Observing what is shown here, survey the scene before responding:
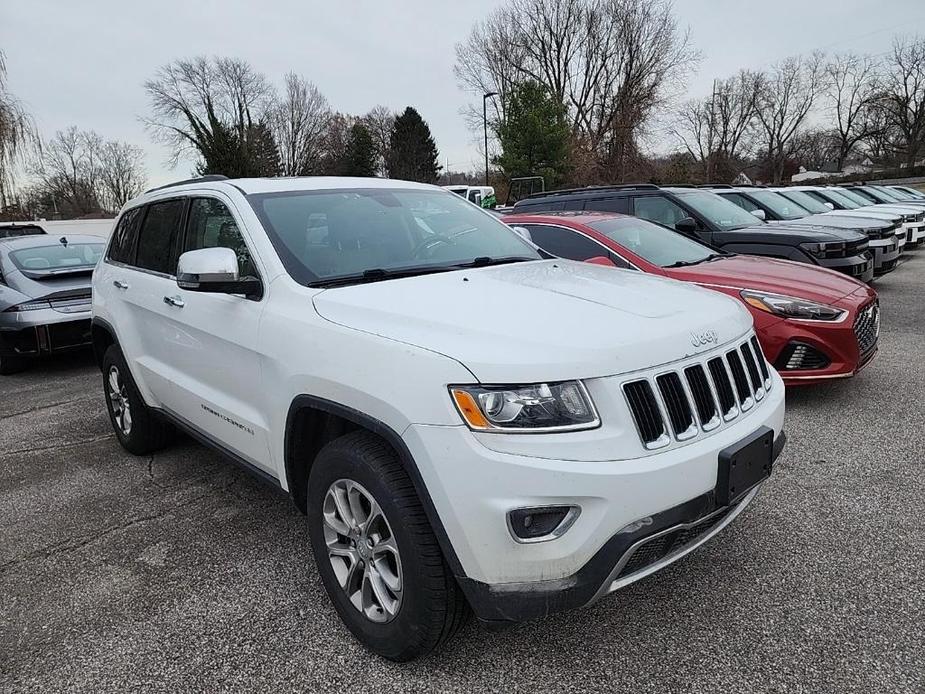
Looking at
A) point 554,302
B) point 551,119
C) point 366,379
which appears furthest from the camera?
Result: point 551,119

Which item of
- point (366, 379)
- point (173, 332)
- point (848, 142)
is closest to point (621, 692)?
point (366, 379)

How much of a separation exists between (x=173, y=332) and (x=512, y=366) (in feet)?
7.66

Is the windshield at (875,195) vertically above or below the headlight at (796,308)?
above

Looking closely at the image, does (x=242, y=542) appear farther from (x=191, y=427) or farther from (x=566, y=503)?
(x=566, y=503)

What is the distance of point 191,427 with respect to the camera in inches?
140

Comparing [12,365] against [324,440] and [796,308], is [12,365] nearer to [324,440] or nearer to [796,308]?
[324,440]

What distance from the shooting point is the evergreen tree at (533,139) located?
107 feet

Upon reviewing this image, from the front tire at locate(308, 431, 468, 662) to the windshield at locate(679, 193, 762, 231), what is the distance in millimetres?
6569

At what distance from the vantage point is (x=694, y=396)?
7.22ft

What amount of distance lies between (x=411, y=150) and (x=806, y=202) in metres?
51.9

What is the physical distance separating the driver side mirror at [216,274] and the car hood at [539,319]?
1.37 ft

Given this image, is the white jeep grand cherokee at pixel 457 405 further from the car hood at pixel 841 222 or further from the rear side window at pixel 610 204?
the car hood at pixel 841 222

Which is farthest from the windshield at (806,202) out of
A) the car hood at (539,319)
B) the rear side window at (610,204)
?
the car hood at (539,319)

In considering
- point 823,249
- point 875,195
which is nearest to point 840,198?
point 875,195
